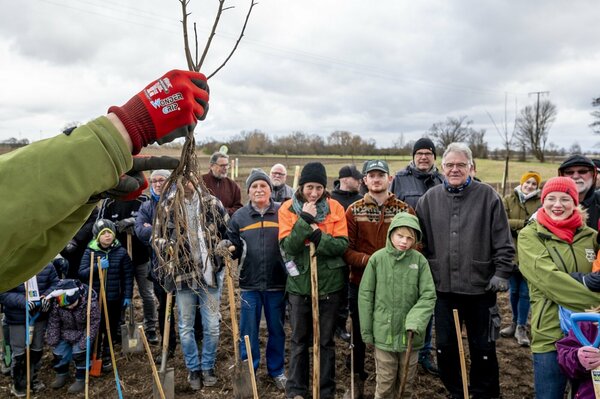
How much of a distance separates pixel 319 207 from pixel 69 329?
2757 millimetres

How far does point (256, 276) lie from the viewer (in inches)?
148

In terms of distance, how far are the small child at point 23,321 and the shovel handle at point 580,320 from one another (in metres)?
4.26

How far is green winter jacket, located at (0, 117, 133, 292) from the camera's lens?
2.80ft

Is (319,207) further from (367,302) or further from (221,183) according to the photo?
(221,183)

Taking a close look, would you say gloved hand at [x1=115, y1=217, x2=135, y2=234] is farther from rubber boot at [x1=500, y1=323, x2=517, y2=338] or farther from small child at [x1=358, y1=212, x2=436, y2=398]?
rubber boot at [x1=500, y1=323, x2=517, y2=338]

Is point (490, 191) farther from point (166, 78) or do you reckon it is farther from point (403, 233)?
point (166, 78)

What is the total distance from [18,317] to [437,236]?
3.92m

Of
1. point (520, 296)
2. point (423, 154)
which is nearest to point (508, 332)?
point (520, 296)

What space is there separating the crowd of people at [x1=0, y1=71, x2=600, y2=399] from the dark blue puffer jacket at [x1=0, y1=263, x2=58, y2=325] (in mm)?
12

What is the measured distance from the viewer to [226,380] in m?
3.87

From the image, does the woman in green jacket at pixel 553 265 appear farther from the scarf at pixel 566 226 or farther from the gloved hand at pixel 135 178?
the gloved hand at pixel 135 178

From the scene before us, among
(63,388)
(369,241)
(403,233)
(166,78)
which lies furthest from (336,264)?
(63,388)

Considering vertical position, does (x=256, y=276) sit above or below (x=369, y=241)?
below

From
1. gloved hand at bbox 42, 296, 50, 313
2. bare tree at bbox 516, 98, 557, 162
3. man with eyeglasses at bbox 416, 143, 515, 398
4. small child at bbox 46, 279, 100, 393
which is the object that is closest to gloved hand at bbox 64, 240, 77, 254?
small child at bbox 46, 279, 100, 393
